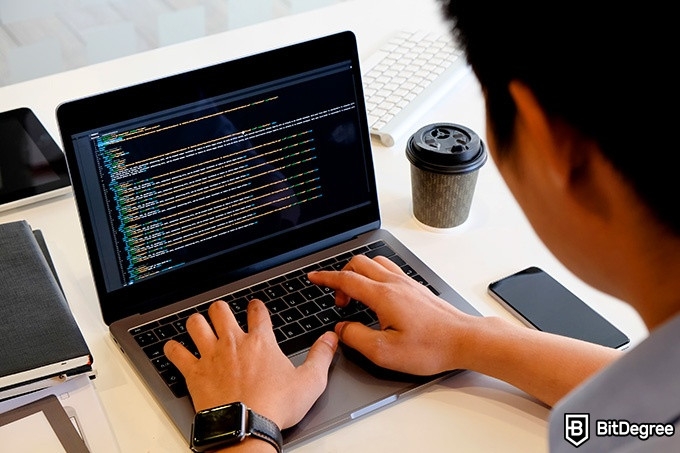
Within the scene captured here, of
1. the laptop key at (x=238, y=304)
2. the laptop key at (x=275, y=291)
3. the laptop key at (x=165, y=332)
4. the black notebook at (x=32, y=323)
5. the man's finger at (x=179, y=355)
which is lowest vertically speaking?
the laptop key at (x=275, y=291)

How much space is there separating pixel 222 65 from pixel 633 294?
1.87 ft

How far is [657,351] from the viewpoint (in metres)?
0.60

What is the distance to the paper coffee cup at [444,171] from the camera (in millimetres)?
1151

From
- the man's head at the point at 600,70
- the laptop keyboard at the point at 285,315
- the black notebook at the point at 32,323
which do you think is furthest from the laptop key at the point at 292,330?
the man's head at the point at 600,70

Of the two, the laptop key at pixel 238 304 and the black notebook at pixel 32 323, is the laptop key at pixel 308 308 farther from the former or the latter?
the black notebook at pixel 32 323

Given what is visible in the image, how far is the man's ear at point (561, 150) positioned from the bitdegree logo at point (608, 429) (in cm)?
16

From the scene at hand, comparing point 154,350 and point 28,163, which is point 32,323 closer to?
point 154,350

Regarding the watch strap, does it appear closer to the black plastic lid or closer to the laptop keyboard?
the laptop keyboard

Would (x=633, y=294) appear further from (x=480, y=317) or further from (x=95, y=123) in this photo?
(x=95, y=123)

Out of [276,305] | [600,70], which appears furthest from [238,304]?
[600,70]

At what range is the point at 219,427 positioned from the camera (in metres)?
0.86

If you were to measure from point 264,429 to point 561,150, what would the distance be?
44 cm

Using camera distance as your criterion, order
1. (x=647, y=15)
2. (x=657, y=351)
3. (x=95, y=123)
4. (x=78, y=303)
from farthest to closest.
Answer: (x=78, y=303)
(x=95, y=123)
(x=657, y=351)
(x=647, y=15)

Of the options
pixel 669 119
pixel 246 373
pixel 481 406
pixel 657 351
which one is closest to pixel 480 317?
pixel 481 406
